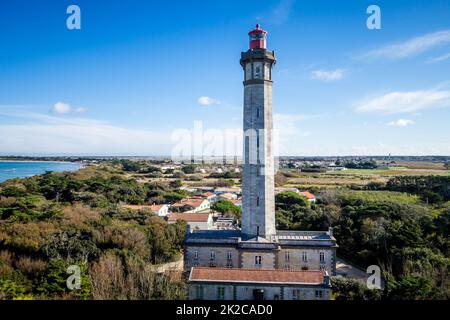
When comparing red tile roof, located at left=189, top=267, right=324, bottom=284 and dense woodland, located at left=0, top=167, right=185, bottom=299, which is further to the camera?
red tile roof, located at left=189, top=267, right=324, bottom=284

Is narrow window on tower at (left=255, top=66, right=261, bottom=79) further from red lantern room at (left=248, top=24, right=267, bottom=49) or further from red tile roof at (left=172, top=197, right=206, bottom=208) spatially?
red tile roof at (left=172, top=197, right=206, bottom=208)

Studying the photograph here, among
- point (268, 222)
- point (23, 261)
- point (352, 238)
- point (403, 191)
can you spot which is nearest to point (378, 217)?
point (352, 238)

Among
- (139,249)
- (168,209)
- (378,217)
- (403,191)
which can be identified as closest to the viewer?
(139,249)

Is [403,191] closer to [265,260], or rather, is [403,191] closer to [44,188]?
[265,260]

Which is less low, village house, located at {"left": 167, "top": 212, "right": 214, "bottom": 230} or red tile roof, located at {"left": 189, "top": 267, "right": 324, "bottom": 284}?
red tile roof, located at {"left": 189, "top": 267, "right": 324, "bottom": 284}

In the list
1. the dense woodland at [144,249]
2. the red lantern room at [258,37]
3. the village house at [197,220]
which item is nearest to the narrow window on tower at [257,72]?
the red lantern room at [258,37]

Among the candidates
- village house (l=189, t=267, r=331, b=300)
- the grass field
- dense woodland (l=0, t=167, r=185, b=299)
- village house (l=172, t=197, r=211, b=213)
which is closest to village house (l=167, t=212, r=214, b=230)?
dense woodland (l=0, t=167, r=185, b=299)
